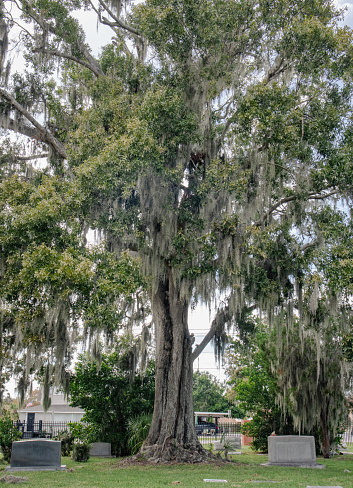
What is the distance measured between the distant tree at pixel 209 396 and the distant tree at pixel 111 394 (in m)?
36.0

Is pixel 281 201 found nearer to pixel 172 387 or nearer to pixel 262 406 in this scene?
pixel 172 387

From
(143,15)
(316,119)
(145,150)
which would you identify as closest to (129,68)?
(143,15)

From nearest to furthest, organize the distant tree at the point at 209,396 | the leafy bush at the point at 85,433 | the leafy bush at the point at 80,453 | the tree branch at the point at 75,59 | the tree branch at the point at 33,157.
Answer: the tree branch at the point at 75,59 < the tree branch at the point at 33,157 < the leafy bush at the point at 80,453 < the leafy bush at the point at 85,433 < the distant tree at the point at 209,396

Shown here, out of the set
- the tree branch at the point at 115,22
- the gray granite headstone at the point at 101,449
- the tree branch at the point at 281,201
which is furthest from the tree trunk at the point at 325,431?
the tree branch at the point at 115,22

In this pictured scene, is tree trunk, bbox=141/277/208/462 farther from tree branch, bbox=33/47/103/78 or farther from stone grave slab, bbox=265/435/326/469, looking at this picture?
tree branch, bbox=33/47/103/78

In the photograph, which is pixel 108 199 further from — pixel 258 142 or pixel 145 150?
pixel 258 142

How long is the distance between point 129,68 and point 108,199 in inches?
163

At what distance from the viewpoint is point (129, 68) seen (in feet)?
39.9

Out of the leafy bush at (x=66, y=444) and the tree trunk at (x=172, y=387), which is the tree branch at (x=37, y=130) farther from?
the leafy bush at (x=66, y=444)

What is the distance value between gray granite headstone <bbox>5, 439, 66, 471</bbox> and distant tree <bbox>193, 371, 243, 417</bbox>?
4156cm

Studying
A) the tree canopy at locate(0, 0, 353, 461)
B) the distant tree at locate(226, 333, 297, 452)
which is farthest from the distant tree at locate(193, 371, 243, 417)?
the tree canopy at locate(0, 0, 353, 461)

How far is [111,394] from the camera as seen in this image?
16156 millimetres

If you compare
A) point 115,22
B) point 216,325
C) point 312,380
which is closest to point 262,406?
point 312,380

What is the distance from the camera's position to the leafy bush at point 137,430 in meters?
14.2
